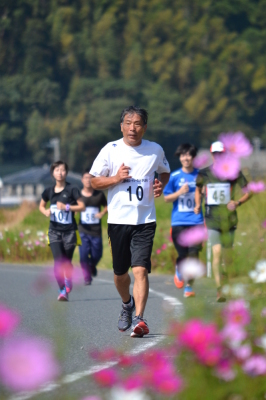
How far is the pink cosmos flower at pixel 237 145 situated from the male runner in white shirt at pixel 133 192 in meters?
2.84


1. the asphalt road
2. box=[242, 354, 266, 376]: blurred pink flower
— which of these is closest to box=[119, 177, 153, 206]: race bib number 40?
the asphalt road

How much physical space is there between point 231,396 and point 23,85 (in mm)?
86679

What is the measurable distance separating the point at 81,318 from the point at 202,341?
5.35 metres

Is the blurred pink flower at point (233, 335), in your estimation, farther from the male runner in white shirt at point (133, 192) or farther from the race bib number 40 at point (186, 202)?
the race bib number 40 at point (186, 202)

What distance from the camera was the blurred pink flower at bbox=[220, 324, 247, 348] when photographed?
12.1ft

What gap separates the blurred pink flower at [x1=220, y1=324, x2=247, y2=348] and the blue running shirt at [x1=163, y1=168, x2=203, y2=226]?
7.22 metres

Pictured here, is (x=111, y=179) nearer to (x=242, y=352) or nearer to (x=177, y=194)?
(x=177, y=194)

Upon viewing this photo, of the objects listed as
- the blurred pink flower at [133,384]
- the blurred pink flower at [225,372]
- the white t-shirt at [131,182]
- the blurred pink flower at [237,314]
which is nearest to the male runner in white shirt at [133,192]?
the white t-shirt at [131,182]

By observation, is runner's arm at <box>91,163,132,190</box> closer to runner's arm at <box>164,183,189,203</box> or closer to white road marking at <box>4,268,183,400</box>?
white road marking at <box>4,268,183,400</box>

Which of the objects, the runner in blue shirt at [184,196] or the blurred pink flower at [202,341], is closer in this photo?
the blurred pink flower at [202,341]

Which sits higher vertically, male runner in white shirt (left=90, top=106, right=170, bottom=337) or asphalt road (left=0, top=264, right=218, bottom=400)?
male runner in white shirt (left=90, top=106, right=170, bottom=337)

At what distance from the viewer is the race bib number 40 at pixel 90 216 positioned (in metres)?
12.9

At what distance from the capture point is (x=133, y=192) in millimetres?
7324

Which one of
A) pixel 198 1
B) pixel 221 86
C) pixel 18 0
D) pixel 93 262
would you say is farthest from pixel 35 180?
pixel 93 262
